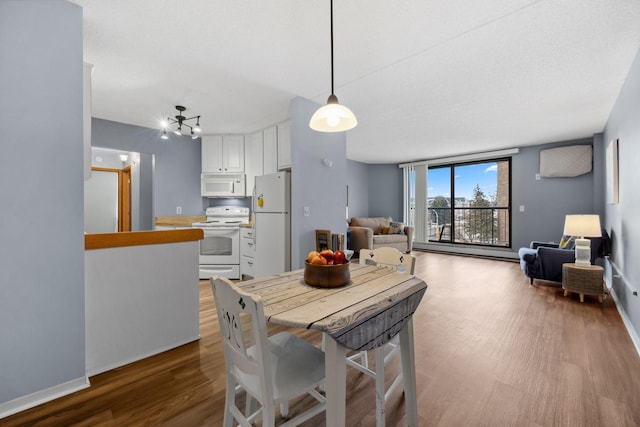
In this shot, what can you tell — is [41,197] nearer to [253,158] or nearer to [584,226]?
[253,158]

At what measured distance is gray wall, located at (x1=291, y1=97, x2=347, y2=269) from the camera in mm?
3176

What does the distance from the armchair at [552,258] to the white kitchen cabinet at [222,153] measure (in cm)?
468

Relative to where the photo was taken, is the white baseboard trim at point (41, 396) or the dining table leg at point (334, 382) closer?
the dining table leg at point (334, 382)

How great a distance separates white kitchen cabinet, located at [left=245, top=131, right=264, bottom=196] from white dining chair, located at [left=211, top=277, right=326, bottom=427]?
129 inches

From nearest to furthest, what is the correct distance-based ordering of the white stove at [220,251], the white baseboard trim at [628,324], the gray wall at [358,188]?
the white baseboard trim at [628,324]
the white stove at [220,251]
the gray wall at [358,188]

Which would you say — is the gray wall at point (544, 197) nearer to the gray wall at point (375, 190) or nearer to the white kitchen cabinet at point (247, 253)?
the gray wall at point (375, 190)

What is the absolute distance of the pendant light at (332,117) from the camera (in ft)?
5.44

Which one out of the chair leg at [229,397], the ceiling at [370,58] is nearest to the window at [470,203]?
the ceiling at [370,58]

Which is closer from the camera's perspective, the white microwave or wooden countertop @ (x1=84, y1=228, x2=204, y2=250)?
wooden countertop @ (x1=84, y1=228, x2=204, y2=250)

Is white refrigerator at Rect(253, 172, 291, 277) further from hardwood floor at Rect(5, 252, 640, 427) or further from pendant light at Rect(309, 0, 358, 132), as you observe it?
→ pendant light at Rect(309, 0, 358, 132)

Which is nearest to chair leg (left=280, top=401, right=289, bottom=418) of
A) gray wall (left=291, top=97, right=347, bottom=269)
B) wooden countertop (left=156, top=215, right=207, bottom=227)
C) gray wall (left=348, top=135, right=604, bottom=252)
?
gray wall (left=291, top=97, right=347, bottom=269)

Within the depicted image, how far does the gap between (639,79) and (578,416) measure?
256cm

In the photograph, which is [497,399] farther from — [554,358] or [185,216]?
[185,216]

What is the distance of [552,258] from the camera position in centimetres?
373
